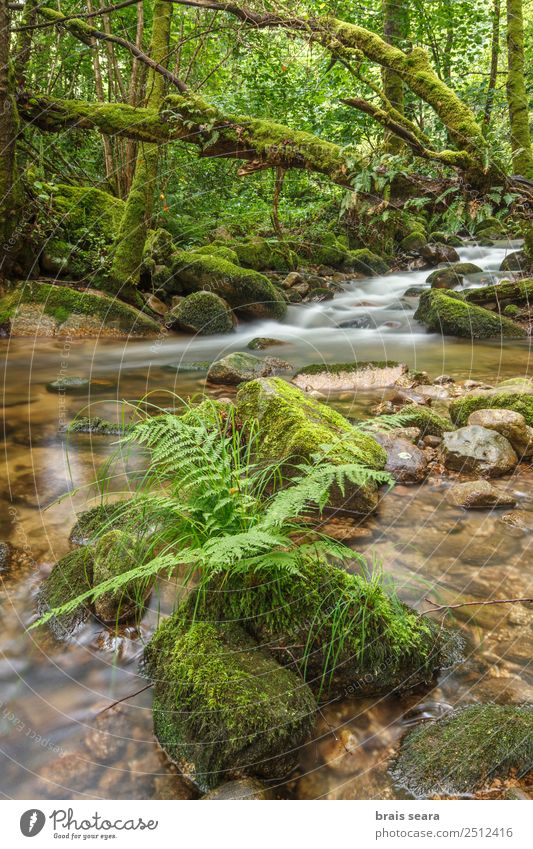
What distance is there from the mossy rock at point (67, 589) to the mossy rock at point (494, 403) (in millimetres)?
3933

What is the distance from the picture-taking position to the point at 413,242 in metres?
16.2

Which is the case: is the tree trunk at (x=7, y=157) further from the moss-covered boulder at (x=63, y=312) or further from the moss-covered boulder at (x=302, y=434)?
the moss-covered boulder at (x=302, y=434)

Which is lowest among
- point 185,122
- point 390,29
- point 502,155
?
point 502,155

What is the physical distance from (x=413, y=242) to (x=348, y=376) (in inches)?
447

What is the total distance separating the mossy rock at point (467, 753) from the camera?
172 cm

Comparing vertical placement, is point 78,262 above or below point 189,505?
above

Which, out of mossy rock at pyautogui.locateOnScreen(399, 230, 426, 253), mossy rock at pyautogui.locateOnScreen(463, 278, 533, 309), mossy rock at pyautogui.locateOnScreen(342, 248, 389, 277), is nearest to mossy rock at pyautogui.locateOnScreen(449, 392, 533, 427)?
mossy rock at pyautogui.locateOnScreen(463, 278, 533, 309)

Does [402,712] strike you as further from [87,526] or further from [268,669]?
[87,526]

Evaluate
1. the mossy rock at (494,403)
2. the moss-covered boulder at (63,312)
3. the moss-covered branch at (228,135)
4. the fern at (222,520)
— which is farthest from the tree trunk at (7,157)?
the mossy rock at (494,403)

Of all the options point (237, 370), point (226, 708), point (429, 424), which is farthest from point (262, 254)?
point (226, 708)

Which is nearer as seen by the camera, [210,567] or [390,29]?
[210,567]

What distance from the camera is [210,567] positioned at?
218 cm

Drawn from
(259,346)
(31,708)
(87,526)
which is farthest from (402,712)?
(259,346)
